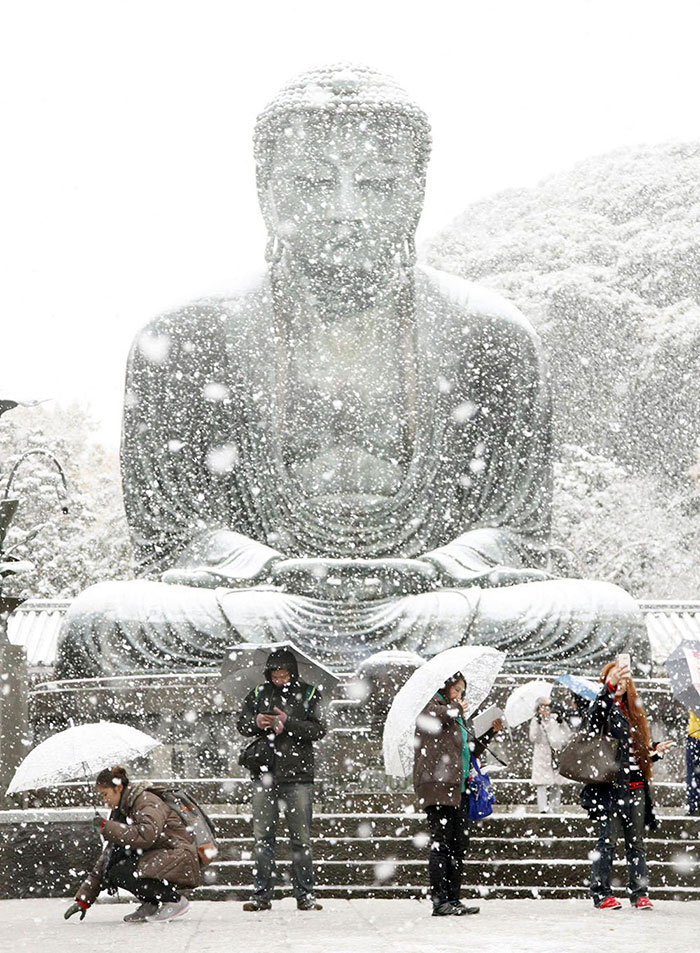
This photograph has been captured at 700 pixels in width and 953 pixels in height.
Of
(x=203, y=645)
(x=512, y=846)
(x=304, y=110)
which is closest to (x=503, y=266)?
(x=304, y=110)

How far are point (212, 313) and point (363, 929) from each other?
21.2 ft

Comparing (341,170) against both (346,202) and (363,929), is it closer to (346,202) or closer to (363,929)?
(346,202)

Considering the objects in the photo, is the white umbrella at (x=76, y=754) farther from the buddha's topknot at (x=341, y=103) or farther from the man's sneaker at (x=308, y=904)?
the buddha's topknot at (x=341, y=103)

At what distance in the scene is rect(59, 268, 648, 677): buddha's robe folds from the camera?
11.0 m

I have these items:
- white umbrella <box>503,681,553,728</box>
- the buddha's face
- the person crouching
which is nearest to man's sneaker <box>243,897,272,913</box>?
the person crouching

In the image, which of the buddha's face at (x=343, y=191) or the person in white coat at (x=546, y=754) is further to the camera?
the buddha's face at (x=343, y=191)

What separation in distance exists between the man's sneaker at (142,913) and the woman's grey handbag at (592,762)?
64.9 inches

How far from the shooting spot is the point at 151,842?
21.6 ft

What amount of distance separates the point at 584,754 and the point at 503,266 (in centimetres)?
2345

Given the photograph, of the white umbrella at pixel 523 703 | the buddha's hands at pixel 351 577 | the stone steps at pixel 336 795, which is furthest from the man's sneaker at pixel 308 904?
the buddha's hands at pixel 351 577

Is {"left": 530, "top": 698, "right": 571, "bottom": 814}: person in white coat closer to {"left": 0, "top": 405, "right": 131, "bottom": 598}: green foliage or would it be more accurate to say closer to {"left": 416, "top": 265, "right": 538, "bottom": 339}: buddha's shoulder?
{"left": 416, "top": 265, "right": 538, "bottom": 339}: buddha's shoulder

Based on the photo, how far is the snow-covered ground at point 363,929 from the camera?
18.4 feet

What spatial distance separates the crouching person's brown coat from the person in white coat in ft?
8.68

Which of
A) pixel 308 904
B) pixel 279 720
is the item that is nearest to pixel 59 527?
pixel 279 720
